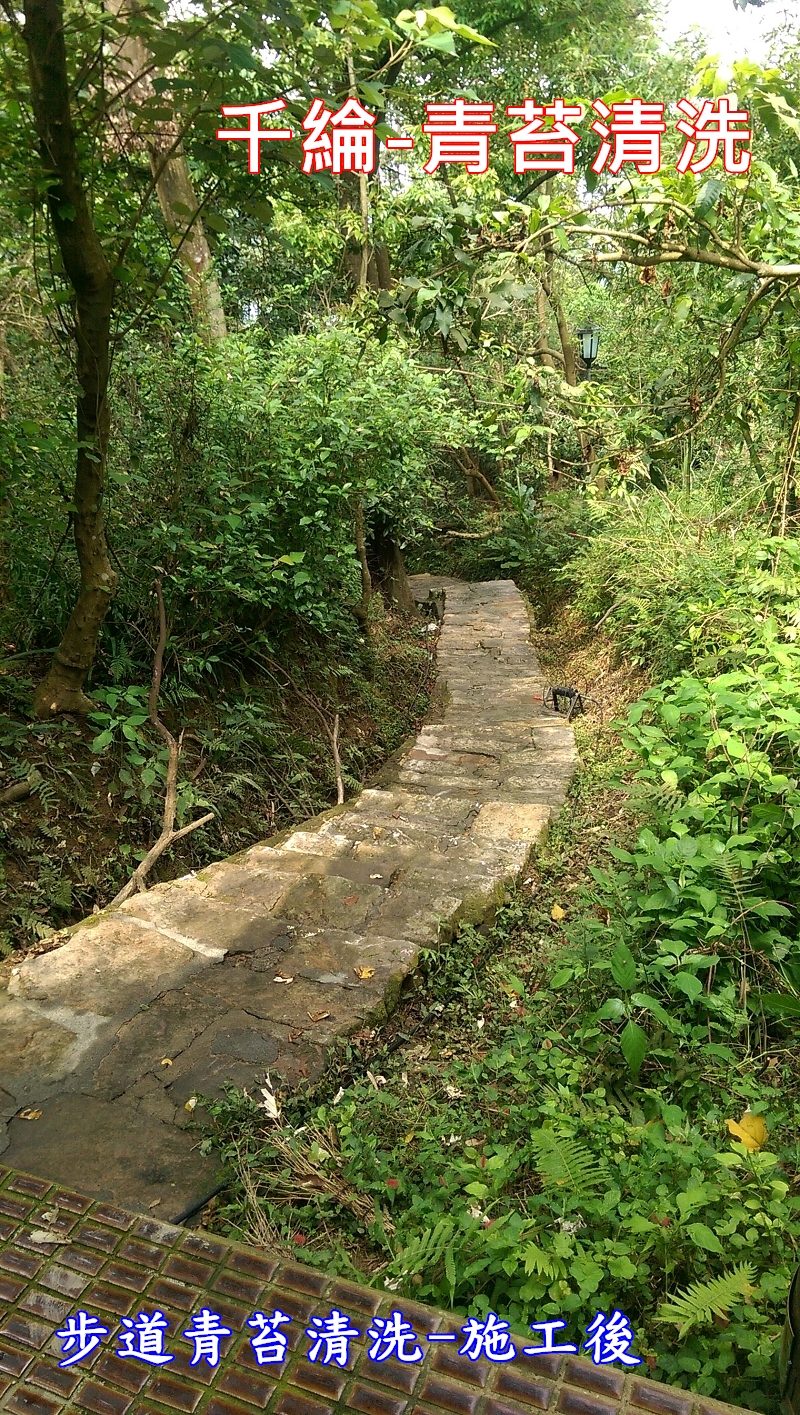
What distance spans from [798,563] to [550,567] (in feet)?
18.1

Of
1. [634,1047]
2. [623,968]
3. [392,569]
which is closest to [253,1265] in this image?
[634,1047]

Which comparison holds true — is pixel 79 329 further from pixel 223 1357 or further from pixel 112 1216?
pixel 223 1357

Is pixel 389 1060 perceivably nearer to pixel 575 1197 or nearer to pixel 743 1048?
pixel 575 1197

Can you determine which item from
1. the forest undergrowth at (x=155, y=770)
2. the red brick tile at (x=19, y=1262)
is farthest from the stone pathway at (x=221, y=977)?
the forest undergrowth at (x=155, y=770)

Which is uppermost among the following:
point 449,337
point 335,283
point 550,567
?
point 335,283

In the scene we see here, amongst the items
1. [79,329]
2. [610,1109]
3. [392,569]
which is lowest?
[610,1109]

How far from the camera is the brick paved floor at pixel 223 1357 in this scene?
1.33 metres

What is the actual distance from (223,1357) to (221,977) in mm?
1330

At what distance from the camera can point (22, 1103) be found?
2.12m

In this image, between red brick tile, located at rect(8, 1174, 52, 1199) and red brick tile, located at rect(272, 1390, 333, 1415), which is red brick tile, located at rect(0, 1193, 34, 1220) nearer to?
red brick tile, located at rect(8, 1174, 52, 1199)

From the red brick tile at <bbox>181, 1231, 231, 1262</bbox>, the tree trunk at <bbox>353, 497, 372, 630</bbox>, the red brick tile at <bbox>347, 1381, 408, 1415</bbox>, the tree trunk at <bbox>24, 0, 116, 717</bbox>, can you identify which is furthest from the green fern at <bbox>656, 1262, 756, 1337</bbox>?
the tree trunk at <bbox>353, 497, 372, 630</bbox>

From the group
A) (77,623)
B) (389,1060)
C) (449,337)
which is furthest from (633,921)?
(77,623)

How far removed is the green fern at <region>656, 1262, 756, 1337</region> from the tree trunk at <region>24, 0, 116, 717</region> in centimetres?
340

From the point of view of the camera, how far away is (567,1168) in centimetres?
197
